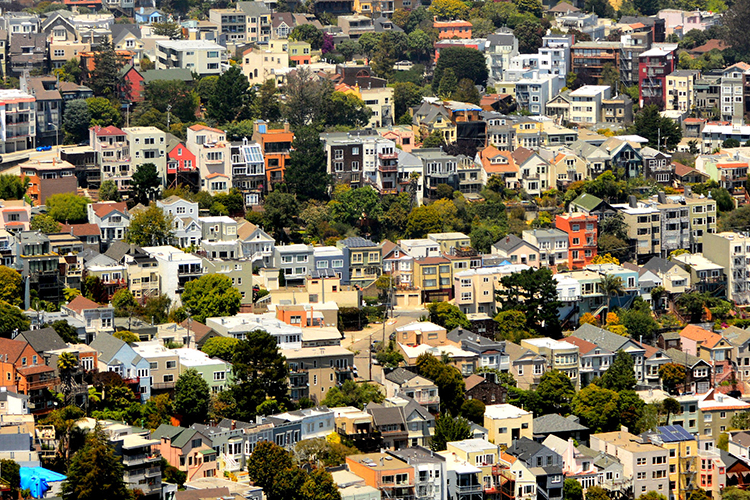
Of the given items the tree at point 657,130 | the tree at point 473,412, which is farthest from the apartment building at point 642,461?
the tree at point 657,130

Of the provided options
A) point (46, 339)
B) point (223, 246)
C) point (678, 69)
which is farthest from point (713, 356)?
point (678, 69)

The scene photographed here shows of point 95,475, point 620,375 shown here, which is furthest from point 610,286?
point 95,475

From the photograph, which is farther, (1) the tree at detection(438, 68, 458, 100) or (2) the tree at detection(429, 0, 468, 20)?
(2) the tree at detection(429, 0, 468, 20)

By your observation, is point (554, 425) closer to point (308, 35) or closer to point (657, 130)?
point (657, 130)

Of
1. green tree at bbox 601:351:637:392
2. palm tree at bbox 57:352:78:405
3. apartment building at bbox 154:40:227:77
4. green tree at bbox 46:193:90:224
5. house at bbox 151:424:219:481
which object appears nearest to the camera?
house at bbox 151:424:219:481

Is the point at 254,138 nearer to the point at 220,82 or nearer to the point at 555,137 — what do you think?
the point at 220,82

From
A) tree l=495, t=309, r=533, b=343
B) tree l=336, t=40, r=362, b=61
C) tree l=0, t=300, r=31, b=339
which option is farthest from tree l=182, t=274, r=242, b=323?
tree l=336, t=40, r=362, b=61

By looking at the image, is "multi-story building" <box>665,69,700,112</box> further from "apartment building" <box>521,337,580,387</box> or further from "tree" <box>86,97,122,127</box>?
"apartment building" <box>521,337,580,387</box>
